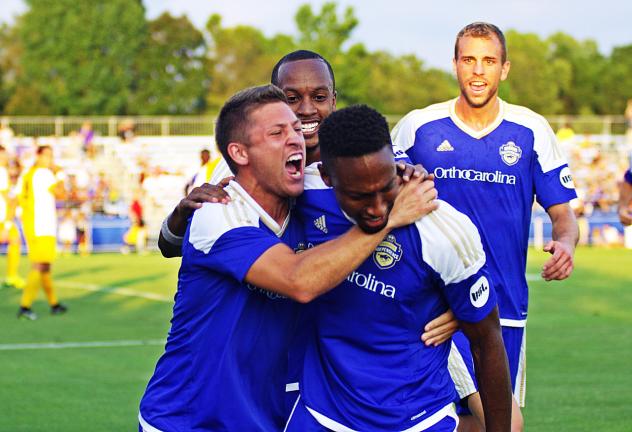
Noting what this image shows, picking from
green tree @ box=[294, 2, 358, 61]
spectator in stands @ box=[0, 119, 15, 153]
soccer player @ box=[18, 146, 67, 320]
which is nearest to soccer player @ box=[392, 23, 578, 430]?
soccer player @ box=[18, 146, 67, 320]

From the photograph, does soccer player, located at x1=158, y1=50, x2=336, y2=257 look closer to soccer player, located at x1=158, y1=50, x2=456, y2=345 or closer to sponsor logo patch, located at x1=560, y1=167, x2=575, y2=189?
soccer player, located at x1=158, y1=50, x2=456, y2=345

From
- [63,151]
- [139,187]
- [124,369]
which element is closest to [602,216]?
[139,187]

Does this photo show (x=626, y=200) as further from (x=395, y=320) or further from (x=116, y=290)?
(x=116, y=290)

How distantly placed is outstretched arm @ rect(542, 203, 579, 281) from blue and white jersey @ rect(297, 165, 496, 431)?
4.63ft

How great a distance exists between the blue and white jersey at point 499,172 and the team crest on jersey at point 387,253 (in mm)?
2064

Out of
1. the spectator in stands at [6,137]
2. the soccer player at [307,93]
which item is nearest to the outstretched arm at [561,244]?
the soccer player at [307,93]

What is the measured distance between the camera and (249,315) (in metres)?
4.03

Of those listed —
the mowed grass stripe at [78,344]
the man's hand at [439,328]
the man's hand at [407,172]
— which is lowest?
Result: the mowed grass stripe at [78,344]

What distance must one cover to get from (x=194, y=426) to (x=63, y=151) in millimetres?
31832

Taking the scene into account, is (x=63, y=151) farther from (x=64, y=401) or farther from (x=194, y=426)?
(x=194, y=426)

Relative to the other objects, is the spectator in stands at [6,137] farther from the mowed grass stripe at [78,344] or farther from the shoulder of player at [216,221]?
the shoulder of player at [216,221]

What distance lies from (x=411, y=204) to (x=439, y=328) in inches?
19.7

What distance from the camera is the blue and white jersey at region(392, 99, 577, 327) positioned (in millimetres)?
5832

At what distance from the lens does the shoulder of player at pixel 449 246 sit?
369cm
